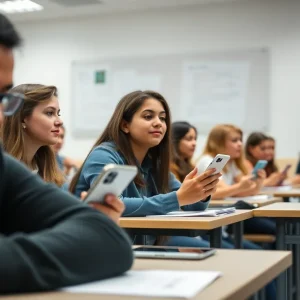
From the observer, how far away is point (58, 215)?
1.21m

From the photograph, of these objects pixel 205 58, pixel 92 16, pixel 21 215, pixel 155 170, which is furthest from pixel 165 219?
pixel 92 16

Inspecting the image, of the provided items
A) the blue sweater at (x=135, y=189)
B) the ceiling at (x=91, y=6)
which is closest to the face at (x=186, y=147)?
the blue sweater at (x=135, y=189)

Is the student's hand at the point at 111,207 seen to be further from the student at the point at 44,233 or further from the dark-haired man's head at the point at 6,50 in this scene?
the dark-haired man's head at the point at 6,50

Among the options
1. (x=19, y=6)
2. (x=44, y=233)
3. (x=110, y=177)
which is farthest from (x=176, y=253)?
(x=19, y=6)

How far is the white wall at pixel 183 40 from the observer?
6.77 metres

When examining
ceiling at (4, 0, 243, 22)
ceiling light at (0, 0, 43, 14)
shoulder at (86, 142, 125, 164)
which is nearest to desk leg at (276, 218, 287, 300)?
shoulder at (86, 142, 125, 164)

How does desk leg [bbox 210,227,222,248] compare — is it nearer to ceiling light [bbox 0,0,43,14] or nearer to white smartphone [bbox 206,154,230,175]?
white smartphone [bbox 206,154,230,175]

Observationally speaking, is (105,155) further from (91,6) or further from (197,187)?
(91,6)

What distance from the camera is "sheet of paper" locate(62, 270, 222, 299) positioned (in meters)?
1.00

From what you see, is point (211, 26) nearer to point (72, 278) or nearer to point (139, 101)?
point (139, 101)

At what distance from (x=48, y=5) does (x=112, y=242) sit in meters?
6.20

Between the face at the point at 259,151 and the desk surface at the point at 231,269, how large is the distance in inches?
180

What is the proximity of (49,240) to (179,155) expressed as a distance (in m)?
3.32

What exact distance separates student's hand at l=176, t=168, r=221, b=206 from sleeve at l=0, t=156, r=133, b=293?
1.33 metres
